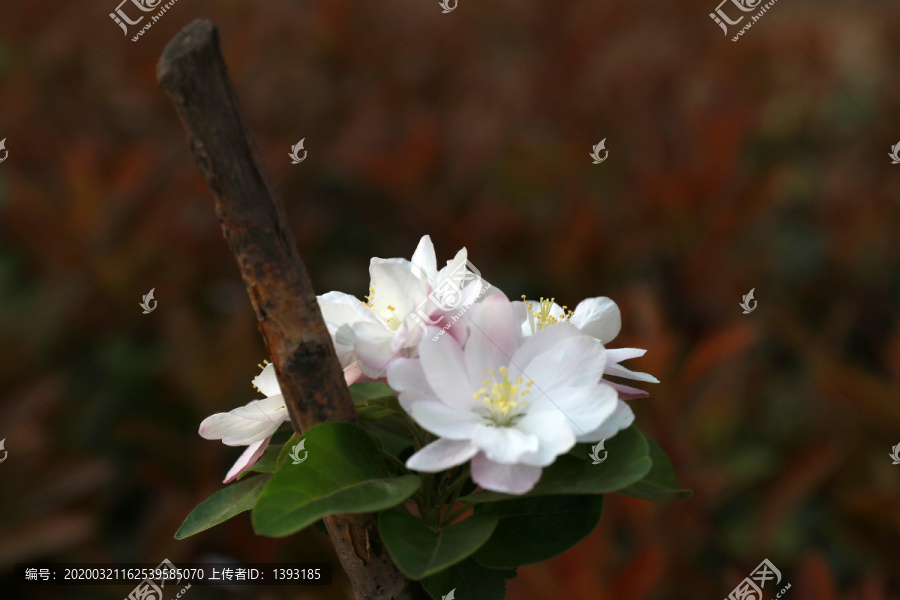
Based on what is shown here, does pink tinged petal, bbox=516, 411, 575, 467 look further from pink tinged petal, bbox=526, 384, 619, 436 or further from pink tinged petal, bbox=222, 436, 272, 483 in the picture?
pink tinged petal, bbox=222, 436, 272, 483

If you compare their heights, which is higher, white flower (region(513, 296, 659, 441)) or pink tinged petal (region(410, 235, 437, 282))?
pink tinged petal (region(410, 235, 437, 282))

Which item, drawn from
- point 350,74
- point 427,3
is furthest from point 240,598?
point 427,3

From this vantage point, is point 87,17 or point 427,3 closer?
point 87,17

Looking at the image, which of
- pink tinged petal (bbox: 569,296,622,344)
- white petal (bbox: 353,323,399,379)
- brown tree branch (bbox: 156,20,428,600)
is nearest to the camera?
brown tree branch (bbox: 156,20,428,600)

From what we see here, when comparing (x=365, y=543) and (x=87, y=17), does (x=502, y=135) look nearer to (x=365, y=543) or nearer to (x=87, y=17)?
(x=87, y=17)

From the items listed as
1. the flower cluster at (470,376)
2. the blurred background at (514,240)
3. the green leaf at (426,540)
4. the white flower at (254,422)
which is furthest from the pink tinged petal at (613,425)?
the blurred background at (514,240)

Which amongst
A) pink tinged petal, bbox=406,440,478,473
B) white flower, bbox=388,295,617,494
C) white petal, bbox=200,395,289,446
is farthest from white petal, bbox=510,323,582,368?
white petal, bbox=200,395,289,446

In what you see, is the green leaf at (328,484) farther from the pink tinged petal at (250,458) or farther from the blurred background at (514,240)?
the blurred background at (514,240)
